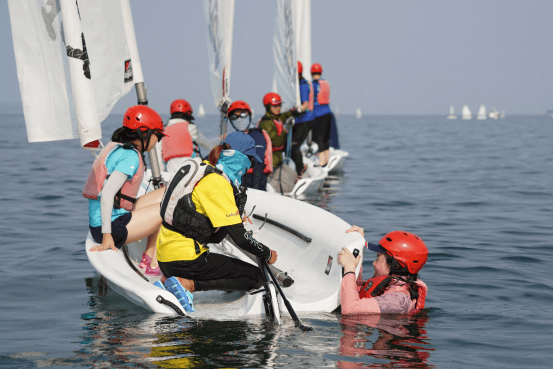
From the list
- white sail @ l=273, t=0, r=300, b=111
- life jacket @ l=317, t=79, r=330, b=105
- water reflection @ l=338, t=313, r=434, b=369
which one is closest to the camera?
water reflection @ l=338, t=313, r=434, b=369

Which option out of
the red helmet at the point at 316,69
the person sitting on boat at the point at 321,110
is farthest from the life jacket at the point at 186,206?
the red helmet at the point at 316,69

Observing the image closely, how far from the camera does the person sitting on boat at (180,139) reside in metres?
7.68

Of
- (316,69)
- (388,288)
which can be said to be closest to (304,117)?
(316,69)

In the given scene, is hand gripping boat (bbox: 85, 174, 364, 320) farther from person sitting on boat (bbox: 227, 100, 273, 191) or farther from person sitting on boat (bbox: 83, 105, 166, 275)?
person sitting on boat (bbox: 227, 100, 273, 191)

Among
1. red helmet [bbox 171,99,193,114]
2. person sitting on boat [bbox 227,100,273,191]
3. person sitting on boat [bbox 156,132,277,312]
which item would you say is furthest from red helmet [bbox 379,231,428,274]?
red helmet [bbox 171,99,193,114]

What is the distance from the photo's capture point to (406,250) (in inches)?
168

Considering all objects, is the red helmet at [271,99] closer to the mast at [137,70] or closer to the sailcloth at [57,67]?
the mast at [137,70]

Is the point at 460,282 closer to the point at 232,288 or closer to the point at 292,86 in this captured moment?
the point at 232,288

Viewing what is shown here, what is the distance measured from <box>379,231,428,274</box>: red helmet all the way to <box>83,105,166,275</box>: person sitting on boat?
5.89ft

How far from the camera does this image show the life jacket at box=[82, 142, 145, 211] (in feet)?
14.6

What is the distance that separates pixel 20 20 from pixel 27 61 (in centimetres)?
30

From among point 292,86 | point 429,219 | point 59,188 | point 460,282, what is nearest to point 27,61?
point 460,282

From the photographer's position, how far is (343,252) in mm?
4547

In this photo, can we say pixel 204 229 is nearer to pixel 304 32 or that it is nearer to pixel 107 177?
pixel 107 177
